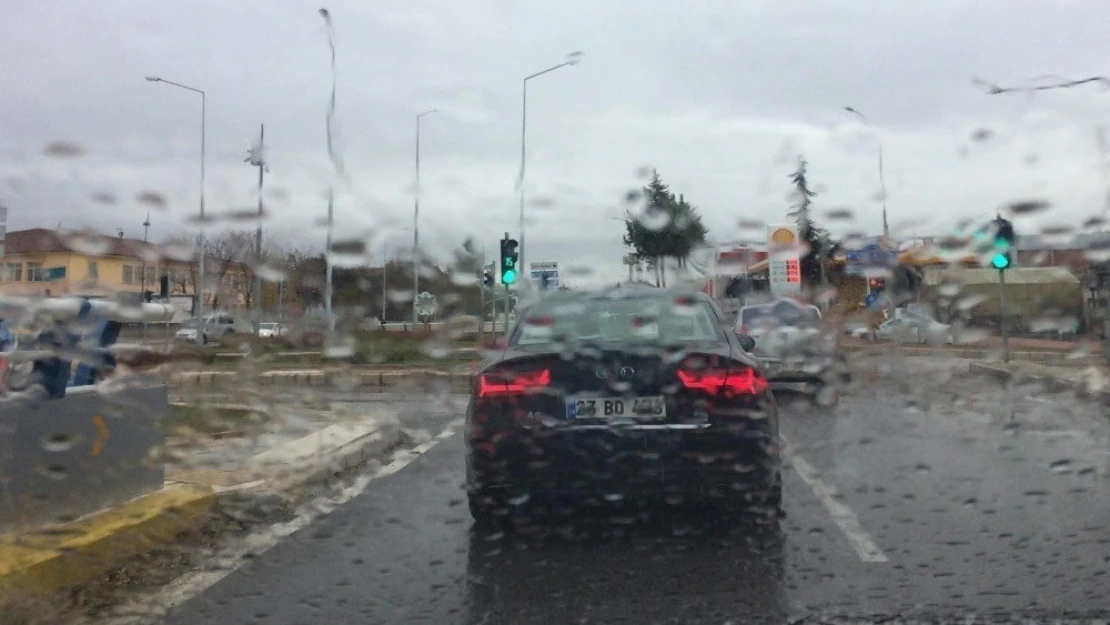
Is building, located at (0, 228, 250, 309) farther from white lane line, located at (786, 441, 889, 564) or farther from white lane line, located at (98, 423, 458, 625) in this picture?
white lane line, located at (786, 441, 889, 564)

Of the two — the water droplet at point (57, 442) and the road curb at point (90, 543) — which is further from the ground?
the water droplet at point (57, 442)

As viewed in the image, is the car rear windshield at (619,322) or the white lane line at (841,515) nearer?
the white lane line at (841,515)

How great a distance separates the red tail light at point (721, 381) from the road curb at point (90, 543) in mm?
2751

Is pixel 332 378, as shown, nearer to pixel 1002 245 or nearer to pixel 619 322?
pixel 1002 245

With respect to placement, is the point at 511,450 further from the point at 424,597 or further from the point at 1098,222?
the point at 1098,222

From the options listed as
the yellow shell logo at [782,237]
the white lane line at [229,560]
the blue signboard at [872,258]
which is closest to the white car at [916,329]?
the blue signboard at [872,258]

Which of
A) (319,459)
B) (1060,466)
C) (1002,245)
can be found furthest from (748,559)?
(1002,245)

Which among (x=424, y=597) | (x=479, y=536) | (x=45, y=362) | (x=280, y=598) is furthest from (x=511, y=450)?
(x=45, y=362)

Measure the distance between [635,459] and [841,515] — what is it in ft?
4.82

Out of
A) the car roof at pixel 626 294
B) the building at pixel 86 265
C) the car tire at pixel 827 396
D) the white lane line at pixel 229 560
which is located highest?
the building at pixel 86 265

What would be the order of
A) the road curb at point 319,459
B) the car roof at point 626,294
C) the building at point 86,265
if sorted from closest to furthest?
1. the car roof at point 626,294
2. the building at point 86,265
3. the road curb at point 319,459

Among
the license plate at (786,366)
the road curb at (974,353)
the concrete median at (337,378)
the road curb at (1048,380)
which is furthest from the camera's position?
the road curb at (974,353)

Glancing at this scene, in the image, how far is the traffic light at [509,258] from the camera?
57.1ft

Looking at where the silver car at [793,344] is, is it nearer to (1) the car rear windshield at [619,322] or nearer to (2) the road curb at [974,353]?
(2) the road curb at [974,353]
